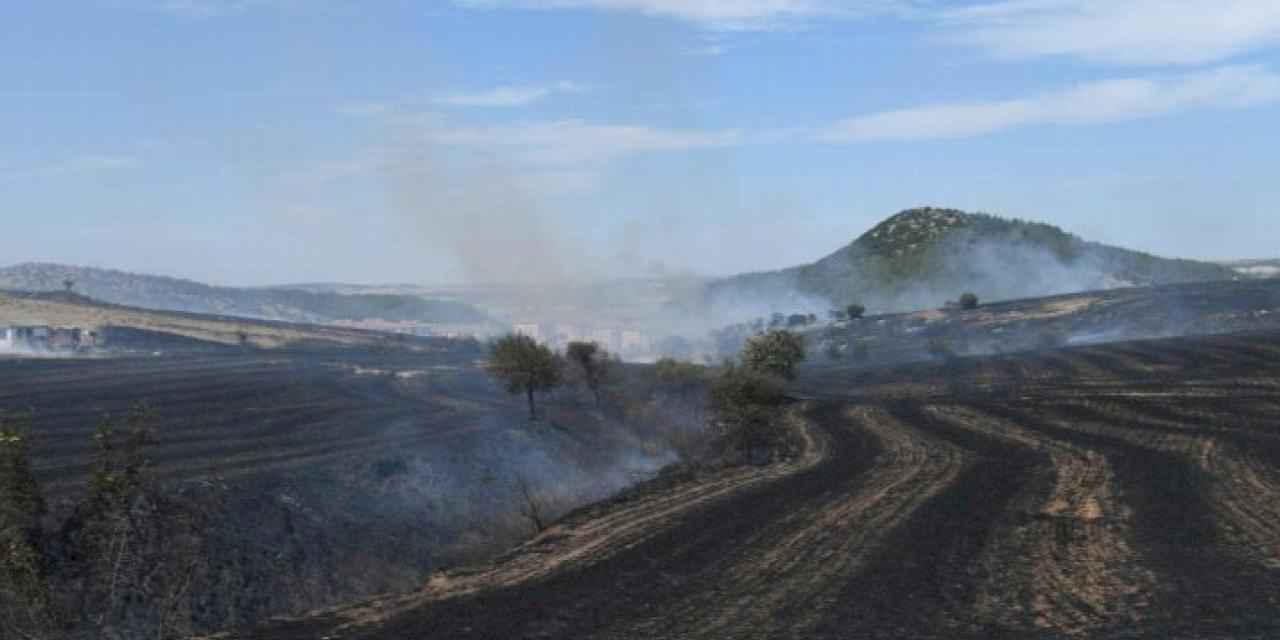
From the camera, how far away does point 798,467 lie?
46.4 m

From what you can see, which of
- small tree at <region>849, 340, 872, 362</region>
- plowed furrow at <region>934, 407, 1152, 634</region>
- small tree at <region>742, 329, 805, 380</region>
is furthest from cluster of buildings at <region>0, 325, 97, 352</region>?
plowed furrow at <region>934, 407, 1152, 634</region>

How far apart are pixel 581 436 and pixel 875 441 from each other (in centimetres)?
1565

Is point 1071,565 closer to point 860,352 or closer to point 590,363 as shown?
point 590,363

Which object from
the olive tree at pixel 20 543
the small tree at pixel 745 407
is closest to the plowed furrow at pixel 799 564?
the olive tree at pixel 20 543

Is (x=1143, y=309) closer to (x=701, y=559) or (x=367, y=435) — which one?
(x=367, y=435)

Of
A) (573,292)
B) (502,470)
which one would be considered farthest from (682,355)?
(502,470)

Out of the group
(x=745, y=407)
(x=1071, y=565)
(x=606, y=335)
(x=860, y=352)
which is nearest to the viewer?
(x=1071, y=565)

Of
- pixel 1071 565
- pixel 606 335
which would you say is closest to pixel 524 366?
pixel 1071 565

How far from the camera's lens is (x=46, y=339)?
137875 millimetres

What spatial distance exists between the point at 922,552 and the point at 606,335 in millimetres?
153777

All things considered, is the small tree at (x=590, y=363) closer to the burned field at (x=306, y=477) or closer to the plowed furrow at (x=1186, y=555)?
the burned field at (x=306, y=477)

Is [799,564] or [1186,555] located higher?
[1186,555]

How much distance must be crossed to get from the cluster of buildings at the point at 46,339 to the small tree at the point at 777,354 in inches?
3357

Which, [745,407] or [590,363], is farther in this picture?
[590,363]
